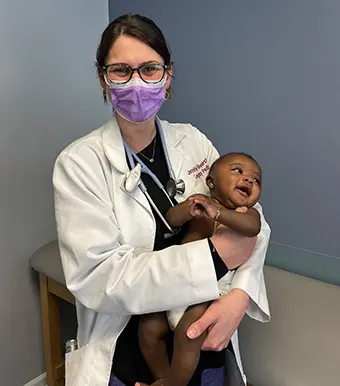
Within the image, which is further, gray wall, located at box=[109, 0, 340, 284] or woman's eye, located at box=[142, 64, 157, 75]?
gray wall, located at box=[109, 0, 340, 284]

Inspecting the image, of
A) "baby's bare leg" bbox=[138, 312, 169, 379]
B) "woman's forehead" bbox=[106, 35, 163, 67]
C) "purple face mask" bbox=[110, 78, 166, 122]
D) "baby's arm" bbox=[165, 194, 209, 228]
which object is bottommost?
"baby's bare leg" bbox=[138, 312, 169, 379]

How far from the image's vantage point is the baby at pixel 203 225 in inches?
40.9

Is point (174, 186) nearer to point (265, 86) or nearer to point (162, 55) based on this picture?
point (162, 55)

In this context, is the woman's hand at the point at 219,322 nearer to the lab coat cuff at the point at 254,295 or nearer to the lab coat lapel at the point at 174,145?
the lab coat cuff at the point at 254,295

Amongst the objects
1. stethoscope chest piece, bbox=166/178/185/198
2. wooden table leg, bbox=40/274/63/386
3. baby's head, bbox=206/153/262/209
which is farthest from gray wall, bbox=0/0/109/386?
baby's head, bbox=206/153/262/209

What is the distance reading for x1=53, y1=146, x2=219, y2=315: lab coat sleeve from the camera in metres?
1.01

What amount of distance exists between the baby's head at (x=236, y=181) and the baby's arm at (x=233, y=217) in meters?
0.05

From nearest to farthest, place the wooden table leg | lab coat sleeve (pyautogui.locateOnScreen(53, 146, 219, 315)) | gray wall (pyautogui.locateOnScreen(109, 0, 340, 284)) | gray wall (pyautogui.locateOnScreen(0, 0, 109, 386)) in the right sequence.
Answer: lab coat sleeve (pyautogui.locateOnScreen(53, 146, 219, 315)), gray wall (pyautogui.locateOnScreen(109, 0, 340, 284)), gray wall (pyautogui.locateOnScreen(0, 0, 109, 386)), the wooden table leg

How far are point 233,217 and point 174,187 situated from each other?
203mm

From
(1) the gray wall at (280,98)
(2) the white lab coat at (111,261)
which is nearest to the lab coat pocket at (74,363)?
(2) the white lab coat at (111,261)

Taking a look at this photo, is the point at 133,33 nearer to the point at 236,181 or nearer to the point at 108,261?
the point at 236,181

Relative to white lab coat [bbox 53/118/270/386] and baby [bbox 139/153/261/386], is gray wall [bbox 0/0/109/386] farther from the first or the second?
baby [bbox 139/153/261/386]

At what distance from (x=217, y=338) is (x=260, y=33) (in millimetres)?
1056

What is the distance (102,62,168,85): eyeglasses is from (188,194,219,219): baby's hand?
11.9 inches
